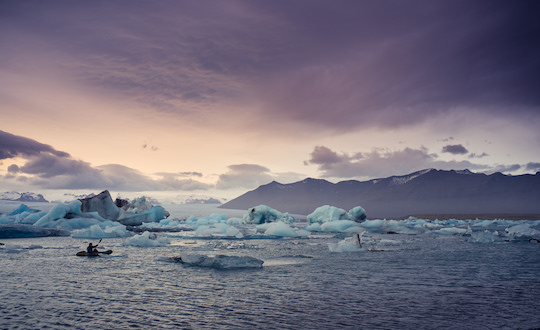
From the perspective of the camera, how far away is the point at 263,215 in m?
67.2

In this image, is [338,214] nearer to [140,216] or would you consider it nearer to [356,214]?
[356,214]

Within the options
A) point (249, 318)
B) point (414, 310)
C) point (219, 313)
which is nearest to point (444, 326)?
point (414, 310)

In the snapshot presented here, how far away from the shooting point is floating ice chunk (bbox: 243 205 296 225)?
217 feet

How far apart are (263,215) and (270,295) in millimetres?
56234

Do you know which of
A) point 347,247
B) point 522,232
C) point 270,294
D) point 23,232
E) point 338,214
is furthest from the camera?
point 338,214

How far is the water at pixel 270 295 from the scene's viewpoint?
856 centimetres

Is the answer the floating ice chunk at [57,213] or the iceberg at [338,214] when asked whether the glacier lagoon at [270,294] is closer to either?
the floating ice chunk at [57,213]

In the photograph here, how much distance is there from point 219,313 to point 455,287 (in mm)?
8328

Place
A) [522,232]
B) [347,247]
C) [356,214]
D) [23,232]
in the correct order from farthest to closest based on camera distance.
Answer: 1. [356,214]
2. [522,232]
3. [23,232]
4. [347,247]

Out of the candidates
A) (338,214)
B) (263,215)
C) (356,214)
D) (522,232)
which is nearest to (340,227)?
(338,214)

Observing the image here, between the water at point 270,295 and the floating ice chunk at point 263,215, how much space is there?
47.4 m

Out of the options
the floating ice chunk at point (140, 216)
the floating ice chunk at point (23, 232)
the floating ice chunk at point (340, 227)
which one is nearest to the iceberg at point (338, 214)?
the floating ice chunk at point (340, 227)

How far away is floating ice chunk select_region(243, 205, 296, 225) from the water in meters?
47.4

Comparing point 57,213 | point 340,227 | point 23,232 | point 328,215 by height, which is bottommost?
point 340,227
